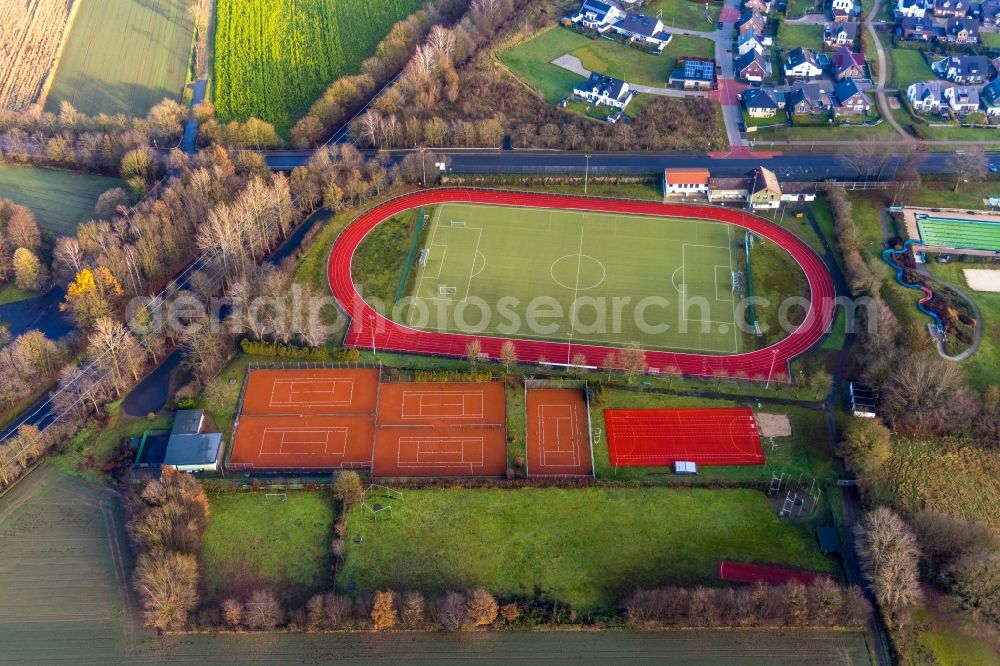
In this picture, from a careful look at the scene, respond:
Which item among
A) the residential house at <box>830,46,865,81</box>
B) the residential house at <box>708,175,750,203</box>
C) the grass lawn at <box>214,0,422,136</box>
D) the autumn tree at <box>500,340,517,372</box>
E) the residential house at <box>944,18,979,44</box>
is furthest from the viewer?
the residential house at <box>944,18,979,44</box>

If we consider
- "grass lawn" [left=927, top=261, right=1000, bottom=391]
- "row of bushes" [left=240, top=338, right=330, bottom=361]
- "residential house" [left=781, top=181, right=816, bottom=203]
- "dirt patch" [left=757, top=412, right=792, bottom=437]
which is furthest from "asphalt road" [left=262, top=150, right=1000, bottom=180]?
"dirt patch" [left=757, top=412, right=792, bottom=437]

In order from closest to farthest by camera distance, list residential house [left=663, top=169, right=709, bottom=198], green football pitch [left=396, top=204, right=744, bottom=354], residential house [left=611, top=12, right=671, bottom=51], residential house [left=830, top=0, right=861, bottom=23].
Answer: green football pitch [left=396, top=204, right=744, bottom=354] → residential house [left=663, top=169, right=709, bottom=198] → residential house [left=611, top=12, right=671, bottom=51] → residential house [left=830, top=0, right=861, bottom=23]

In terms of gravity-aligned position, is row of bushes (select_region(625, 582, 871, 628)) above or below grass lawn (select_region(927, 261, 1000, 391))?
below

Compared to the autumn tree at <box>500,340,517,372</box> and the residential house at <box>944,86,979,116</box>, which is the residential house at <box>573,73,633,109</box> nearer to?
the residential house at <box>944,86,979,116</box>

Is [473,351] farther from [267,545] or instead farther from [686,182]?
[686,182]

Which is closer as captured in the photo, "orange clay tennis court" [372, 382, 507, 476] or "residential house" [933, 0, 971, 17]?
"orange clay tennis court" [372, 382, 507, 476]

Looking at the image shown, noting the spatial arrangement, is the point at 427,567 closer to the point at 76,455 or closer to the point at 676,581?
the point at 676,581
